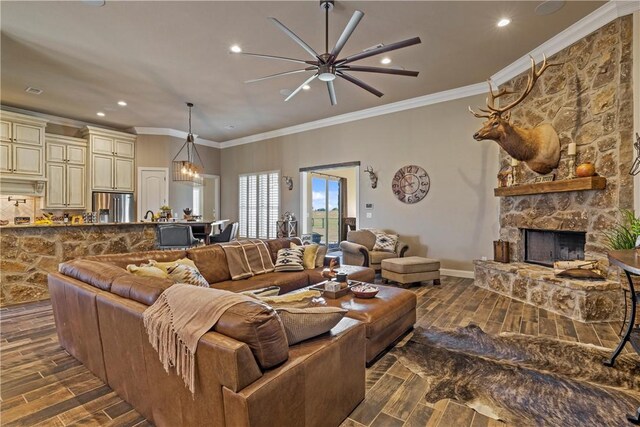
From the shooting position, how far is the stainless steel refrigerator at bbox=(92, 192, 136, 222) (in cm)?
710

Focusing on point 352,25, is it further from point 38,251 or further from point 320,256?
point 38,251

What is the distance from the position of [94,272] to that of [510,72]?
5.86 metres

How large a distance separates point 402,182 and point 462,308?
295 cm

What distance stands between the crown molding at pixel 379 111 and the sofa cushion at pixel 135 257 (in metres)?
4.77

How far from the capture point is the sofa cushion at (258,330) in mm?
1292

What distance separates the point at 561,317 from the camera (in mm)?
3535

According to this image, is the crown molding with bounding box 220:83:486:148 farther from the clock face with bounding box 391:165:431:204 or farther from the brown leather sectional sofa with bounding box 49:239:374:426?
the brown leather sectional sofa with bounding box 49:239:374:426

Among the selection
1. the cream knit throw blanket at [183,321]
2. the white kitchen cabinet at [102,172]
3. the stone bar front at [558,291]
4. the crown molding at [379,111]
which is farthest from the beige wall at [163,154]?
the stone bar front at [558,291]

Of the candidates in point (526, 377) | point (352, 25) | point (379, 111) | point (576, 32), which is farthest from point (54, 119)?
point (576, 32)

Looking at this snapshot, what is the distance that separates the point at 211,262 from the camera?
141 inches

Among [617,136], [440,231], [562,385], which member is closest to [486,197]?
[440,231]

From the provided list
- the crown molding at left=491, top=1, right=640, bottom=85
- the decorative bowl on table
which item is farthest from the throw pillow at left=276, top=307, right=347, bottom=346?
the crown molding at left=491, top=1, right=640, bottom=85

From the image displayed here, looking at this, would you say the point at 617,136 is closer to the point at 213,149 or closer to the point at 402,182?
the point at 402,182

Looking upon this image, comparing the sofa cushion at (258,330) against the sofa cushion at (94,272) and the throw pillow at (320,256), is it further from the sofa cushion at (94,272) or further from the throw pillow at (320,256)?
the throw pillow at (320,256)
